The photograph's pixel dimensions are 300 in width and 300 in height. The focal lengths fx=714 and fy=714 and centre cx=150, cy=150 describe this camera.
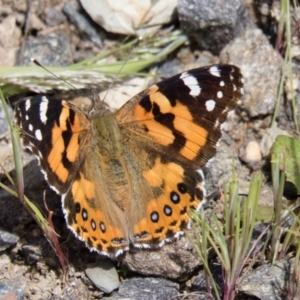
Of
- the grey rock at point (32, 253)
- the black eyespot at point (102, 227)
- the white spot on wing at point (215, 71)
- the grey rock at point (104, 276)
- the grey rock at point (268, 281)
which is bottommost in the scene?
the grey rock at point (104, 276)

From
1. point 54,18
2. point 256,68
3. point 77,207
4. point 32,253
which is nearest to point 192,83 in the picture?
point 77,207

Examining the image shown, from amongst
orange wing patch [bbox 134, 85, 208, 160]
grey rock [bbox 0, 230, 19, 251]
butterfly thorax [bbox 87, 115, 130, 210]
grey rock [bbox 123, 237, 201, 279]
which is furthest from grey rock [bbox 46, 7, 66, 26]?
grey rock [bbox 123, 237, 201, 279]

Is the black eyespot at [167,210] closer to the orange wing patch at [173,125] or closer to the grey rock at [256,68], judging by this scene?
the orange wing patch at [173,125]

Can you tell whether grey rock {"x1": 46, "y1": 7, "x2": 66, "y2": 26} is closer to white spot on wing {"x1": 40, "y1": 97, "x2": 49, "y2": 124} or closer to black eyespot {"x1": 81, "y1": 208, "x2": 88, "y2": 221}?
white spot on wing {"x1": 40, "y1": 97, "x2": 49, "y2": 124}

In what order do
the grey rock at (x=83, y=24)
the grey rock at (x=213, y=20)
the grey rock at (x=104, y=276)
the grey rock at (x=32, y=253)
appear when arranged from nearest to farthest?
the grey rock at (x=104, y=276) < the grey rock at (x=32, y=253) < the grey rock at (x=213, y=20) < the grey rock at (x=83, y=24)

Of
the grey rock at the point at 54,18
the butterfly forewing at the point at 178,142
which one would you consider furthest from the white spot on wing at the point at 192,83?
the grey rock at the point at 54,18

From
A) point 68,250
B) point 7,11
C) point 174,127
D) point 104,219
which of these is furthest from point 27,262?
point 7,11

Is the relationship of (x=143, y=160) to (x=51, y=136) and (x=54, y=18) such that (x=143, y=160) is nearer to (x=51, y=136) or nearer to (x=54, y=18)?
(x=51, y=136)

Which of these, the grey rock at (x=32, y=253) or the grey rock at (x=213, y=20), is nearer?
the grey rock at (x=32, y=253)
